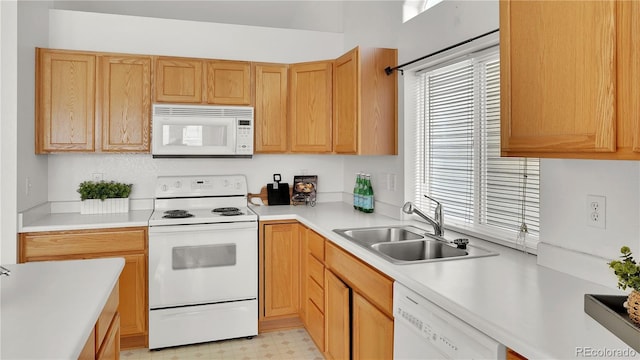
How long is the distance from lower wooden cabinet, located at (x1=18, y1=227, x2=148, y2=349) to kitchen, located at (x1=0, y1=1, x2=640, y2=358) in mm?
315

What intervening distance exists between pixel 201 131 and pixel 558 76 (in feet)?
8.71

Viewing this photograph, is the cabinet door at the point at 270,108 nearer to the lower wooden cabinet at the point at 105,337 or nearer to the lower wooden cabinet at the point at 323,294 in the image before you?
the lower wooden cabinet at the point at 323,294

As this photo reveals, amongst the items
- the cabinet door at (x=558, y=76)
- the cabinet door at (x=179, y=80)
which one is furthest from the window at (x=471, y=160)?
the cabinet door at (x=179, y=80)

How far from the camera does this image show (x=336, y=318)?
7.95ft

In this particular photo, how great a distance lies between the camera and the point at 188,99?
336cm

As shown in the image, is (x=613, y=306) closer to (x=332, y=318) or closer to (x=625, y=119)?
(x=625, y=119)

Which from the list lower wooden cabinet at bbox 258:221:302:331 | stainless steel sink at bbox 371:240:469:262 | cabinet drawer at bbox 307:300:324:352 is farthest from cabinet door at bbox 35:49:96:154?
stainless steel sink at bbox 371:240:469:262

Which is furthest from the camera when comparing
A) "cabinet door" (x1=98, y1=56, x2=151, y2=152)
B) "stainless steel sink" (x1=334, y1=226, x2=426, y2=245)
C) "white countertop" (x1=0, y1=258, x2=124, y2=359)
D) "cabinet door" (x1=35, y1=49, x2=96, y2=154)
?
"cabinet door" (x1=98, y1=56, x2=151, y2=152)

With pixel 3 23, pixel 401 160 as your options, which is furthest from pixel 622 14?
pixel 3 23

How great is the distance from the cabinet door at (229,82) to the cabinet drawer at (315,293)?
156cm

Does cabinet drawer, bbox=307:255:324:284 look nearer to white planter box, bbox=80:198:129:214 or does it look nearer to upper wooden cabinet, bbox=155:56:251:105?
upper wooden cabinet, bbox=155:56:251:105

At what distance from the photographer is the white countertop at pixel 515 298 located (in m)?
1.05

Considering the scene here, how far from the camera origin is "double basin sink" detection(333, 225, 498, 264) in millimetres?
2002

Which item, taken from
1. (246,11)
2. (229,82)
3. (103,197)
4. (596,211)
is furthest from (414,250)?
(246,11)
